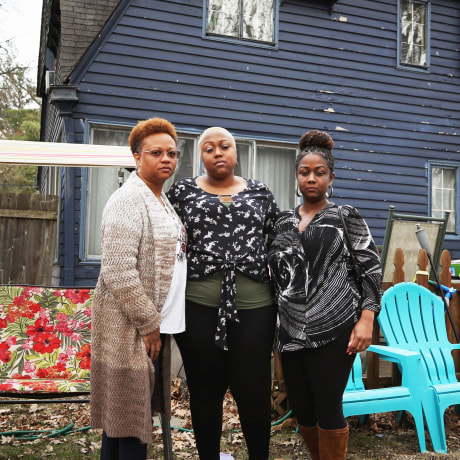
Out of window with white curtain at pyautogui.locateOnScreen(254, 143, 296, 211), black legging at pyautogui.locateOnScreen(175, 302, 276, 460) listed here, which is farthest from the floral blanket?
window with white curtain at pyautogui.locateOnScreen(254, 143, 296, 211)

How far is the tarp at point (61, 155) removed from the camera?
15.1 ft

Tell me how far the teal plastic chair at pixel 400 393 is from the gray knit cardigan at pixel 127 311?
6.01ft

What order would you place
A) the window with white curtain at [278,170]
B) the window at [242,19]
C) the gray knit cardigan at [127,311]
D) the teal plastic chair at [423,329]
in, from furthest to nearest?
the window with white curtain at [278,170], the window at [242,19], the teal plastic chair at [423,329], the gray knit cardigan at [127,311]

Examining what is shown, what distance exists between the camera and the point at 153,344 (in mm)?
2346

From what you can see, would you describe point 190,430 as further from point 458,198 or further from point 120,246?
point 458,198

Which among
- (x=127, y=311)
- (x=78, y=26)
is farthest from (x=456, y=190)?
(x=127, y=311)

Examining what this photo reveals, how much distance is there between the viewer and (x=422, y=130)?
372 inches

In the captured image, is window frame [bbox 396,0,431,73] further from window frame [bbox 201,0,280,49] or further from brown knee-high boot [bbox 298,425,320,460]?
brown knee-high boot [bbox 298,425,320,460]

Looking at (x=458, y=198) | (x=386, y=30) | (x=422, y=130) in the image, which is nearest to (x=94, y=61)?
(x=386, y=30)

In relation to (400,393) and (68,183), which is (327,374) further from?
(68,183)

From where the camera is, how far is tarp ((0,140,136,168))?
459 cm

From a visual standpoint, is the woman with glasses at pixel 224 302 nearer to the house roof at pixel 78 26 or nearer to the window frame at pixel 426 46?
the house roof at pixel 78 26

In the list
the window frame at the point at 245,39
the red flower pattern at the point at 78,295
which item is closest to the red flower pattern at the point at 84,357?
the red flower pattern at the point at 78,295

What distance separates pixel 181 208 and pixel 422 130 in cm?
786
